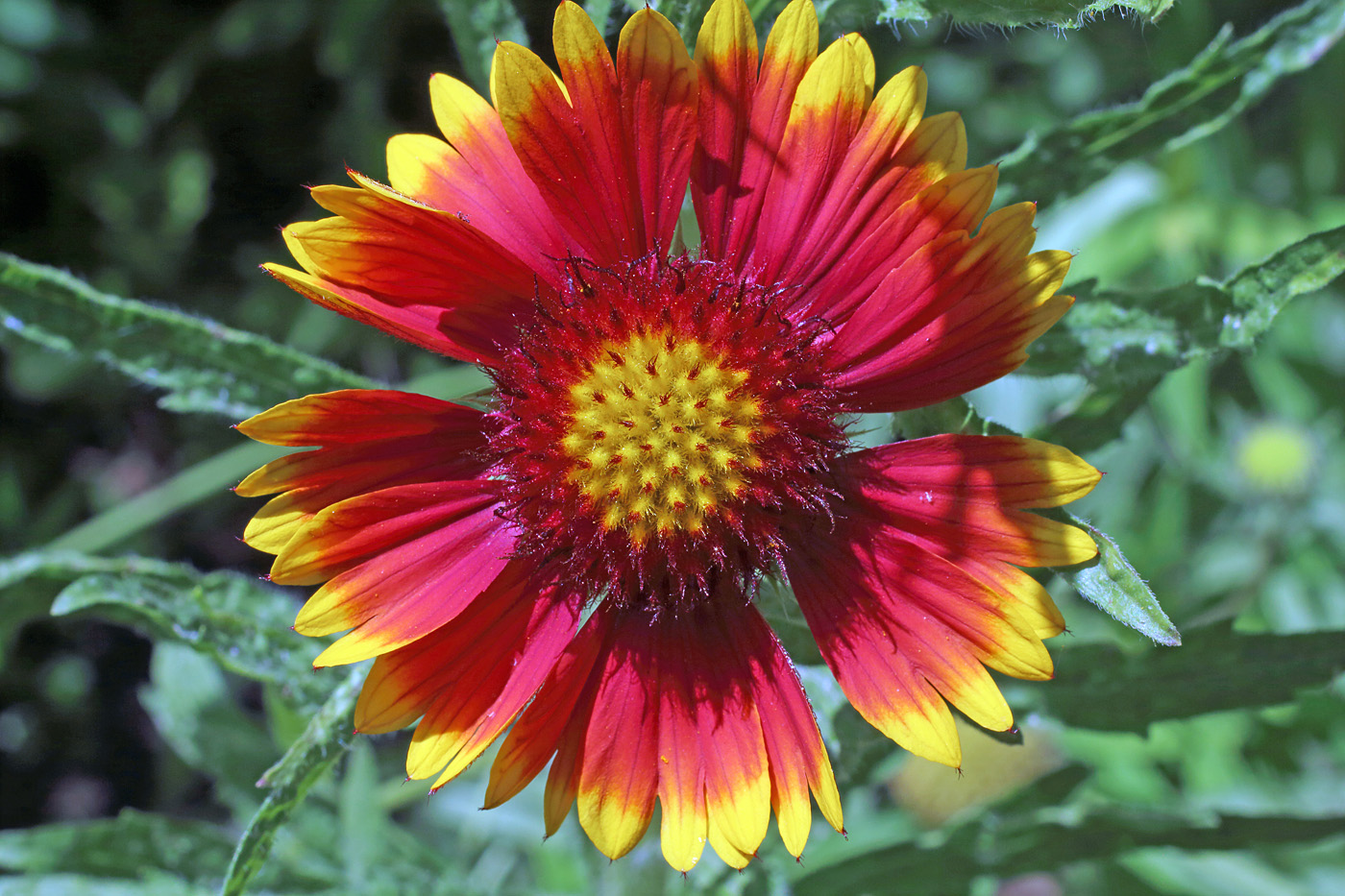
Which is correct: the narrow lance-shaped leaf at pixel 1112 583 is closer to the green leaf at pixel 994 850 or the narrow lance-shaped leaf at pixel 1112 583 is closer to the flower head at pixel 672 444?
the flower head at pixel 672 444

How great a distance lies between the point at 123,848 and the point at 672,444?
114cm

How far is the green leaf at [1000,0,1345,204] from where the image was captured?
53.7 inches

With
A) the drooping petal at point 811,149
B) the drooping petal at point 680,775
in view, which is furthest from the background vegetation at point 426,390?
the drooping petal at point 811,149

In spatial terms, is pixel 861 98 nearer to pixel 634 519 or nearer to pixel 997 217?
pixel 997 217

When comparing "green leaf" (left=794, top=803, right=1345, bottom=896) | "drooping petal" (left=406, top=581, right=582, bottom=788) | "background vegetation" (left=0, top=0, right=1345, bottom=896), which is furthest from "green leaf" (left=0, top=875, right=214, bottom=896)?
"green leaf" (left=794, top=803, right=1345, bottom=896)

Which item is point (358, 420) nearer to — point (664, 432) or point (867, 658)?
point (664, 432)

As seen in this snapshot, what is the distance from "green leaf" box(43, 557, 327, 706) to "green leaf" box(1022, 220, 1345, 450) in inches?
42.5

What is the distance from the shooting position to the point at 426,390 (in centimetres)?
194

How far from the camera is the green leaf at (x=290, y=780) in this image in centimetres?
113

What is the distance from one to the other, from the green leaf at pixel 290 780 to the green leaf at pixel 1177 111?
3.56 ft

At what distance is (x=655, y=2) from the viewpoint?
49.2 inches

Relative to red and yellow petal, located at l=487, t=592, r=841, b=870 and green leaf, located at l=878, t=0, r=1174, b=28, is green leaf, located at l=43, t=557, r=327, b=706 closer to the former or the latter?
red and yellow petal, located at l=487, t=592, r=841, b=870

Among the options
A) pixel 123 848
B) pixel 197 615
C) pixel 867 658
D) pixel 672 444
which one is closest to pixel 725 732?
pixel 867 658

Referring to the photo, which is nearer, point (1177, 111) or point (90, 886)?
point (1177, 111)
